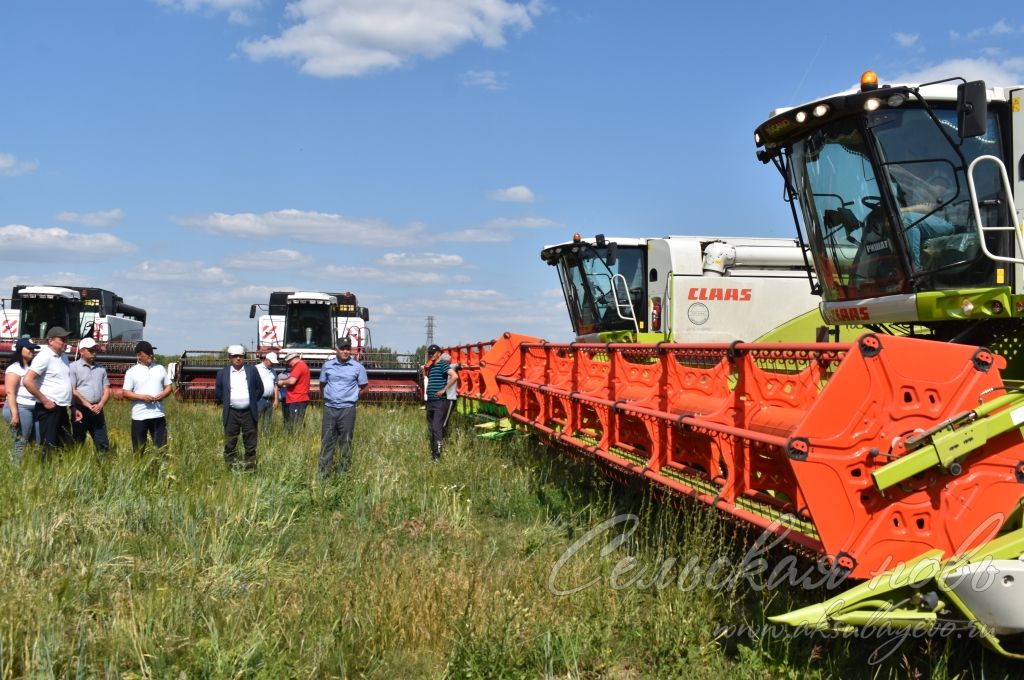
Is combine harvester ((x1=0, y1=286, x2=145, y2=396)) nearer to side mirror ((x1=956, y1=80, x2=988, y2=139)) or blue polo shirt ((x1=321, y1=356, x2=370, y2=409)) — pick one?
blue polo shirt ((x1=321, y1=356, x2=370, y2=409))

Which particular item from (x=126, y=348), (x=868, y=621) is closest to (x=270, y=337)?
(x=126, y=348)

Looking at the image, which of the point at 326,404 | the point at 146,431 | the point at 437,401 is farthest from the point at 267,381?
the point at 146,431

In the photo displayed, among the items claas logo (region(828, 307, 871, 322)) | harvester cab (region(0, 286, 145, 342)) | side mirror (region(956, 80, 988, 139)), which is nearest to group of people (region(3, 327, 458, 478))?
claas logo (region(828, 307, 871, 322))

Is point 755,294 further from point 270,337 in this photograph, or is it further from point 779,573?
point 270,337

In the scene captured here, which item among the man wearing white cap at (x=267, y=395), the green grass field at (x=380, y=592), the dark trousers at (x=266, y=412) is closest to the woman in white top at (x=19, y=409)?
the green grass field at (x=380, y=592)

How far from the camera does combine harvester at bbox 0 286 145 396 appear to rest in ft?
73.1

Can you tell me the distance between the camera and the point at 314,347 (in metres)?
26.2

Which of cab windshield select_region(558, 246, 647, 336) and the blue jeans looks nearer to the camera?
the blue jeans

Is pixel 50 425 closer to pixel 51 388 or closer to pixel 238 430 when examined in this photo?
pixel 51 388

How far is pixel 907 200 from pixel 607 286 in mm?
8693

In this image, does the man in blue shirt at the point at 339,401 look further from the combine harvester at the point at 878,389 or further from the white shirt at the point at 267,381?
the white shirt at the point at 267,381

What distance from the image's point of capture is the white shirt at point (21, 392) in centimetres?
950

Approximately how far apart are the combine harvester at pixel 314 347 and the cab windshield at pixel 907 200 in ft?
50.1

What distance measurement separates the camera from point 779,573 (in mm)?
5133
